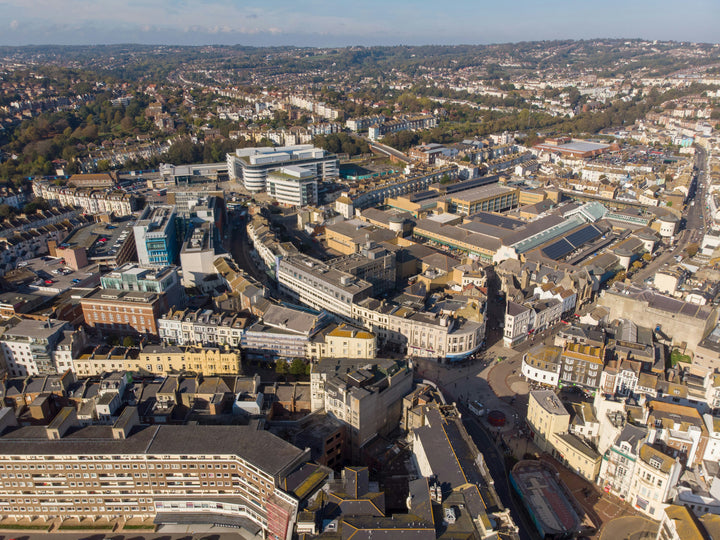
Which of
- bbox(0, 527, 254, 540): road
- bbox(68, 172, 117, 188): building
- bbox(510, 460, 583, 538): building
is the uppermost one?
bbox(68, 172, 117, 188): building

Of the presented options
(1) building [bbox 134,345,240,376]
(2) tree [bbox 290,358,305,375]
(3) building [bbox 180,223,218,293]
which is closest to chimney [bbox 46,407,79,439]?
(1) building [bbox 134,345,240,376]

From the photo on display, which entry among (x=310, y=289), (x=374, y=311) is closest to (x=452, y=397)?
(x=374, y=311)

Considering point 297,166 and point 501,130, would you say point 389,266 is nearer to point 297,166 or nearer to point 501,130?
point 297,166

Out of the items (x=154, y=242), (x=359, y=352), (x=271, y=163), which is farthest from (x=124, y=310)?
(x=271, y=163)

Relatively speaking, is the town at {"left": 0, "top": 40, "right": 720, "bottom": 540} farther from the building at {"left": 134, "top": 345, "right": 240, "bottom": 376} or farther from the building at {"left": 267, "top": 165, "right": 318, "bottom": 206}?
the building at {"left": 267, "top": 165, "right": 318, "bottom": 206}

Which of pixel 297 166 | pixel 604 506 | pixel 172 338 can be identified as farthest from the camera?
pixel 297 166

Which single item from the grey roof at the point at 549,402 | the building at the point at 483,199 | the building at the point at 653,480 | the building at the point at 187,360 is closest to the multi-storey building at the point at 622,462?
the building at the point at 653,480

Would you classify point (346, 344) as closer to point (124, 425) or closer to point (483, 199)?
point (124, 425)

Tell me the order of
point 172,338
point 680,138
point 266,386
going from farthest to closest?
point 680,138 → point 172,338 → point 266,386
